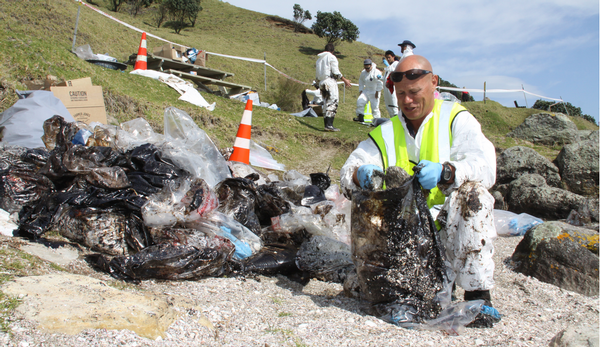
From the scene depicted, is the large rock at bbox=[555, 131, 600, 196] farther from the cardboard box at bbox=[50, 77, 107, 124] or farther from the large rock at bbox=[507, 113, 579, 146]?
the cardboard box at bbox=[50, 77, 107, 124]

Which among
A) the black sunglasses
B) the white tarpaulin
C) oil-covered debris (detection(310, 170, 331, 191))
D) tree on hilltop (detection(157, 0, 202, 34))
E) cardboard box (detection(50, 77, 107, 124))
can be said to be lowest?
oil-covered debris (detection(310, 170, 331, 191))

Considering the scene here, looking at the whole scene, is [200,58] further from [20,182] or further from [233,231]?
[233,231]

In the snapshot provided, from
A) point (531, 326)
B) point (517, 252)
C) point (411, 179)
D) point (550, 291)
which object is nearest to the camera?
point (411, 179)

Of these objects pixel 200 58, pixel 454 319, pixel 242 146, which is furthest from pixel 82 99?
pixel 200 58

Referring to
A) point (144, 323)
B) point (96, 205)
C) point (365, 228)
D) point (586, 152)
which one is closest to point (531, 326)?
point (365, 228)

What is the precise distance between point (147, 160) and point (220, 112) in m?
4.01

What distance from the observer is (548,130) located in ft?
30.9

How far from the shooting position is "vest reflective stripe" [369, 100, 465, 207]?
7.13 feet

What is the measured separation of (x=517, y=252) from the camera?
3.14 m

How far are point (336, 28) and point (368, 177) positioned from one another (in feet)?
153

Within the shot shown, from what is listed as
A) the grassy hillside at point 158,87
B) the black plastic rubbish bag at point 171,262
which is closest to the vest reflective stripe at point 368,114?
the grassy hillside at point 158,87

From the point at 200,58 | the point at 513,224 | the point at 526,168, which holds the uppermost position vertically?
the point at 200,58

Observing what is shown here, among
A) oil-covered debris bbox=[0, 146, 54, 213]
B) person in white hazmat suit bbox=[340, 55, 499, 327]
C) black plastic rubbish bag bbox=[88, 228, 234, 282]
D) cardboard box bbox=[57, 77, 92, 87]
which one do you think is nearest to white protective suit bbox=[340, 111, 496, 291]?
person in white hazmat suit bbox=[340, 55, 499, 327]

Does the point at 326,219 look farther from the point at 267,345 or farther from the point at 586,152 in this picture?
the point at 586,152
